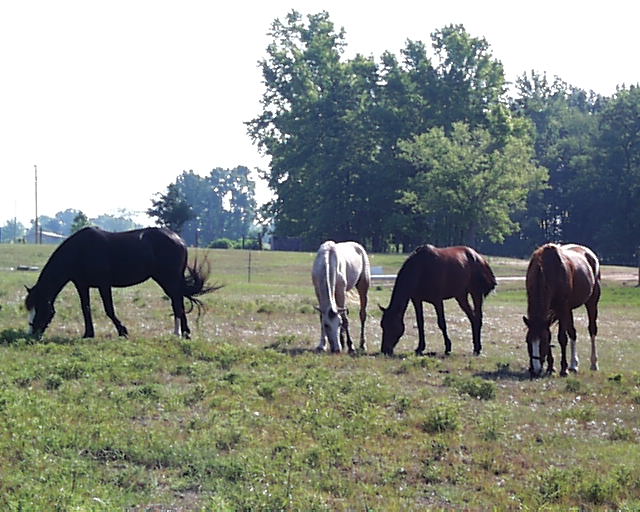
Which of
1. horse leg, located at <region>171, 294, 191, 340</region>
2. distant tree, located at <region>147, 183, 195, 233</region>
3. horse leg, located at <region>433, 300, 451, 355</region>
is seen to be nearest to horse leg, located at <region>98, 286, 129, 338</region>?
horse leg, located at <region>171, 294, 191, 340</region>

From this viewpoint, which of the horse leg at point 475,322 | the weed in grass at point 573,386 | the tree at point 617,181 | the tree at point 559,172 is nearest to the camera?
the weed in grass at point 573,386

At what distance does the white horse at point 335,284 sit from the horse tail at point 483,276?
91.3 inches

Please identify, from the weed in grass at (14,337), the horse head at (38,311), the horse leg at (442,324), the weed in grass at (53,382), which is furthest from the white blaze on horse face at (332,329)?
the weed in grass at (53,382)

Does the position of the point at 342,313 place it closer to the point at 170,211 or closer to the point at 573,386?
the point at 573,386

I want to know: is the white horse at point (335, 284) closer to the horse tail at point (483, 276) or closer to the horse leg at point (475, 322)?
the horse leg at point (475, 322)

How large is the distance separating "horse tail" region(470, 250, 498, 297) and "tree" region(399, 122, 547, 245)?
4279 centimetres

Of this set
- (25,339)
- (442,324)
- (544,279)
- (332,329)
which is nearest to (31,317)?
(25,339)

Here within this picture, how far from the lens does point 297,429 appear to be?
31.2ft

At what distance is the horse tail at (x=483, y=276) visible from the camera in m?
17.5

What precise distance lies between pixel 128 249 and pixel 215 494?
380 inches

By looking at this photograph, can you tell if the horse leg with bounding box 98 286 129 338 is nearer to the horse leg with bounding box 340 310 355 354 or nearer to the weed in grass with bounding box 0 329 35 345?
the weed in grass with bounding box 0 329 35 345

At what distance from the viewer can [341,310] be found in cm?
1627

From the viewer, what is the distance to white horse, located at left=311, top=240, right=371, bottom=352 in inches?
622

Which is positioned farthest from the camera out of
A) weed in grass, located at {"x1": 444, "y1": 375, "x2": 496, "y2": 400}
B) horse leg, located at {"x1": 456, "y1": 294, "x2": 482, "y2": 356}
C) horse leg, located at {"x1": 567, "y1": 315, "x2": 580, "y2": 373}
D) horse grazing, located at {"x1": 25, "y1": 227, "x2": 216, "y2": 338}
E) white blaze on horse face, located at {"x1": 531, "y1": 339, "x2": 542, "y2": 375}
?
horse leg, located at {"x1": 456, "y1": 294, "x2": 482, "y2": 356}
